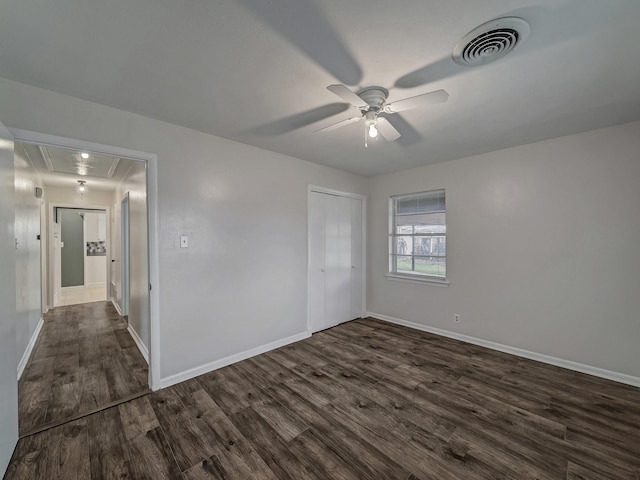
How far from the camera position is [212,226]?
9.29 ft

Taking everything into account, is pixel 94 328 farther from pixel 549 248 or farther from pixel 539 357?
pixel 549 248

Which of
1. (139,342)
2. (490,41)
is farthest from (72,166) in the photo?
(490,41)

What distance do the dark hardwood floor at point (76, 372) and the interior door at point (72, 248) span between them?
3.41 m

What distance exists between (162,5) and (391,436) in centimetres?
290

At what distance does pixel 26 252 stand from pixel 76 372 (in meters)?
1.66

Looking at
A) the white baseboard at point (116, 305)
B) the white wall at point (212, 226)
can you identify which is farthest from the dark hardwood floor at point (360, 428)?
the white baseboard at point (116, 305)

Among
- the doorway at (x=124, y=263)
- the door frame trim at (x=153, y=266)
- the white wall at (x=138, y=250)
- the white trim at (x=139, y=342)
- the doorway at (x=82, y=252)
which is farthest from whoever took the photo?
the doorway at (x=82, y=252)

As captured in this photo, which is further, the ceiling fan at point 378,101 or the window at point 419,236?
the window at point 419,236

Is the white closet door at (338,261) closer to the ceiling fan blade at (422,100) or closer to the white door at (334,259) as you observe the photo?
the white door at (334,259)

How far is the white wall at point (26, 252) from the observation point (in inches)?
108

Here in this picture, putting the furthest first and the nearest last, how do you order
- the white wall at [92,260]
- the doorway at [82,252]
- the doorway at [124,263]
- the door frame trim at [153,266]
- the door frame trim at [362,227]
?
the white wall at [92,260]
the doorway at [82,252]
the doorway at [124,263]
the door frame trim at [362,227]
the door frame trim at [153,266]

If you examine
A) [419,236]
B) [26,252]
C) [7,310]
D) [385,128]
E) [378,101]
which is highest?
[378,101]

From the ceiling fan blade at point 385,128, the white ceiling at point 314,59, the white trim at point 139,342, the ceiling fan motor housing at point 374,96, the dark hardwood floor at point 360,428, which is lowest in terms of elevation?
the dark hardwood floor at point 360,428

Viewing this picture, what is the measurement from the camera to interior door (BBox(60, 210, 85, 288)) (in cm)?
697
